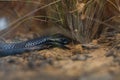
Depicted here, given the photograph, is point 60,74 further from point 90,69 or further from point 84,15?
point 84,15

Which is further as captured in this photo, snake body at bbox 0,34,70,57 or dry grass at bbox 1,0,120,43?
snake body at bbox 0,34,70,57

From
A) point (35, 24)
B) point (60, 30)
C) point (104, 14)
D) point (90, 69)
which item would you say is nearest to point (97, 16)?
point (104, 14)

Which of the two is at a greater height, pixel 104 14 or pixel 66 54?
pixel 104 14

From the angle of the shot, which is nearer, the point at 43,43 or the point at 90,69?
the point at 90,69

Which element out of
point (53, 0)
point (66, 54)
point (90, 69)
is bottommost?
point (66, 54)

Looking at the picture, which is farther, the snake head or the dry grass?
the snake head

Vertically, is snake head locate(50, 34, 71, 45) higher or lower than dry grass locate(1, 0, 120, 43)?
lower

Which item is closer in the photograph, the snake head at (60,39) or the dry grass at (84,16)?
the dry grass at (84,16)

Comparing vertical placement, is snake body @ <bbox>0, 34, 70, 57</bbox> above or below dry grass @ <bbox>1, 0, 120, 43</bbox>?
below
